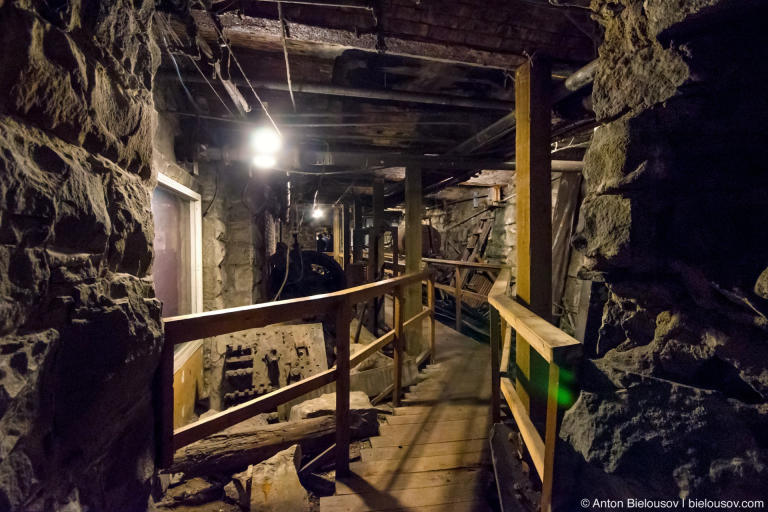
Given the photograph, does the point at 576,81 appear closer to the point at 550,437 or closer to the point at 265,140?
the point at 550,437

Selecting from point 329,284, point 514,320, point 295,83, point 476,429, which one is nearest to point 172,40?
point 295,83

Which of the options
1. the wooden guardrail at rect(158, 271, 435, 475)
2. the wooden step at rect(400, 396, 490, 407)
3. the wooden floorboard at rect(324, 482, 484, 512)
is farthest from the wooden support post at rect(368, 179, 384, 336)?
the wooden floorboard at rect(324, 482, 484, 512)

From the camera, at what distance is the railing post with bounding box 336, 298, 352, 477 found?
2.12m

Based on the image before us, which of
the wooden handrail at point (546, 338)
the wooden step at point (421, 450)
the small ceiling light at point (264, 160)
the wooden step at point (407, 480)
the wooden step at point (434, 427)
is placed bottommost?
the wooden step at point (434, 427)

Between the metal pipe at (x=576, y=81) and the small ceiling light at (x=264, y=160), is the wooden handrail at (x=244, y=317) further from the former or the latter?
the small ceiling light at (x=264, y=160)

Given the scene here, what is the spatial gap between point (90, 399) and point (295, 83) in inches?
116

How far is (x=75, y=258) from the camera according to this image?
3.03 ft

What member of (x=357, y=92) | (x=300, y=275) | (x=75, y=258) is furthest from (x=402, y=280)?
(x=300, y=275)

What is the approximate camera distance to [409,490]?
2020 mm

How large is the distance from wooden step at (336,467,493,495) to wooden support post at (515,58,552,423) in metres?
0.84

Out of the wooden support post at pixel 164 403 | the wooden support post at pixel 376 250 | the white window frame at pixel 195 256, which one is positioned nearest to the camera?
the wooden support post at pixel 164 403

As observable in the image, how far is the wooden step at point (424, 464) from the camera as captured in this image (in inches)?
86.9

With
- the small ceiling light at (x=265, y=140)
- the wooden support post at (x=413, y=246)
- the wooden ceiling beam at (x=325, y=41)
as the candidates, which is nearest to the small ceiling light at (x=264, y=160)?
the small ceiling light at (x=265, y=140)

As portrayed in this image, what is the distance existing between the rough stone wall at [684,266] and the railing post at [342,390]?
4.20 feet
